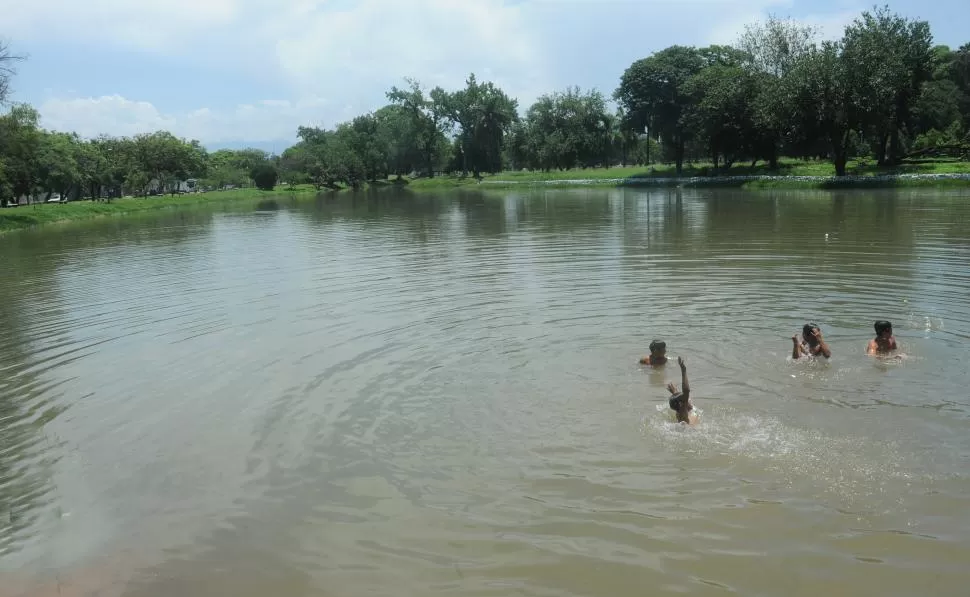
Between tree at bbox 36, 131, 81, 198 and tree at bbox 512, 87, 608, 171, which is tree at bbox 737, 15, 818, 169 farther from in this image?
tree at bbox 36, 131, 81, 198

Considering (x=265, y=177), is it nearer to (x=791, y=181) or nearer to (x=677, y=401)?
(x=791, y=181)

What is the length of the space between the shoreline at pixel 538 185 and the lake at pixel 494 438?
35.9 metres

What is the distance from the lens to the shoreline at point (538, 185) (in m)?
51.0

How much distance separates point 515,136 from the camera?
116750 mm

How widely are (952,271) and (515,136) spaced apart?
335ft

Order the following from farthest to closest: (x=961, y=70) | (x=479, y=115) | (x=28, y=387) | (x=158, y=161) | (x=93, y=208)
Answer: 1. (x=479, y=115)
2. (x=158, y=161)
3. (x=961, y=70)
4. (x=93, y=208)
5. (x=28, y=387)

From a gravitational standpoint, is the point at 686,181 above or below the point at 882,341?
above

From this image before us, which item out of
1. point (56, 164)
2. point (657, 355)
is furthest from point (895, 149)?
point (56, 164)

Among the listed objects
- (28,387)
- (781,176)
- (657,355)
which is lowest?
(28,387)

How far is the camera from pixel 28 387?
12312mm

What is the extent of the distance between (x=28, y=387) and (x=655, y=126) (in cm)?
8075

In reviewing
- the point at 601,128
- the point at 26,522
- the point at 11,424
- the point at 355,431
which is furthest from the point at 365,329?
the point at 601,128

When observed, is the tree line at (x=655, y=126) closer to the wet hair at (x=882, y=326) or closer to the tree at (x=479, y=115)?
the tree at (x=479, y=115)

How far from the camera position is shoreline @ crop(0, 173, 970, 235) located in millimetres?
51031
